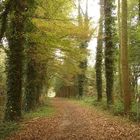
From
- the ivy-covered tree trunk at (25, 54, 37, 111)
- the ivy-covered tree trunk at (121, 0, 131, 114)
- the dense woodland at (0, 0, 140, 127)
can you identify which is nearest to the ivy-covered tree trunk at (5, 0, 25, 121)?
the dense woodland at (0, 0, 140, 127)

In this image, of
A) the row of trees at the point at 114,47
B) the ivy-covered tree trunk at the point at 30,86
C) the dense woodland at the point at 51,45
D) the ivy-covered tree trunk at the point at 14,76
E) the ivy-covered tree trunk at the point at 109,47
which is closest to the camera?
the dense woodland at the point at 51,45

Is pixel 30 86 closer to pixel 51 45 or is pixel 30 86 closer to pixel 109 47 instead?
pixel 51 45

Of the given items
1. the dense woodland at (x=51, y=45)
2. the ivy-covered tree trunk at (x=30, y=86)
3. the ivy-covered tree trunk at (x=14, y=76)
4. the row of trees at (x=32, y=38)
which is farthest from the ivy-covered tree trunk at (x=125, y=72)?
the ivy-covered tree trunk at (x=30, y=86)

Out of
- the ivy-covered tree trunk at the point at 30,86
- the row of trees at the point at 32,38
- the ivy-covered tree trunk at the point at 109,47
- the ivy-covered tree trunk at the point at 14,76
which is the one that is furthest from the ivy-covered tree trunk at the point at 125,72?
the ivy-covered tree trunk at the point at 30,86

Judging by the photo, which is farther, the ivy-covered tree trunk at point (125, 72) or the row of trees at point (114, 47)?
the row of trees at point (114, 47)

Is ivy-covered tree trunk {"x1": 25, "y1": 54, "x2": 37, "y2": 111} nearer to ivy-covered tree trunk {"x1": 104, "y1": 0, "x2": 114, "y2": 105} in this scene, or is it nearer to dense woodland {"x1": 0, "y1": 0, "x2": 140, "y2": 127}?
dense woodland {"x1": 0, "y1": 0, "x2": 140, "y2": 127}

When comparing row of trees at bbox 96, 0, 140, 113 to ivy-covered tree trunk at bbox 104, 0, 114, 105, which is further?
ivy-covered tree trunk at bbox 104, 0, 114, 105

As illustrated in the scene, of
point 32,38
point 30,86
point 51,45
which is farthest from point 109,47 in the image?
point 32,38

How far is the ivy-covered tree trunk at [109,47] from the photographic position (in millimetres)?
23750

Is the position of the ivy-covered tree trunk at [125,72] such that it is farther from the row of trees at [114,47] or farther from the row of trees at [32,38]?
the row of trees at [32,38]

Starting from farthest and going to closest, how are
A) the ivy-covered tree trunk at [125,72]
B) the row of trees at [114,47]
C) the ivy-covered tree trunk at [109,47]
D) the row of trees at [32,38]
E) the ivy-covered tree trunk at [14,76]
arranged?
the ivy-covered tree trunk at [109,47] < the row of trees at [114,47] < the ivy-covered tree trunk at [125,72] < the ivy-covered tree trunk at [14,76] < the row of trees at [32,38]

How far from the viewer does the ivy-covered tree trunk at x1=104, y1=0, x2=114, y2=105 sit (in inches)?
935

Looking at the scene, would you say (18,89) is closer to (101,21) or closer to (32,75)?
(32,75)

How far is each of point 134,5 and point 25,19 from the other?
793 inches
